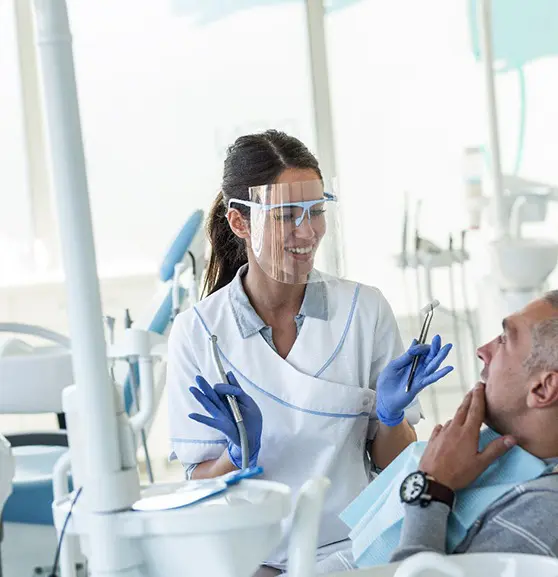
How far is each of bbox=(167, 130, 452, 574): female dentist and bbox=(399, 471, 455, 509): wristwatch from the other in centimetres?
26

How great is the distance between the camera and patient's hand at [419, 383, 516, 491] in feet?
4.08

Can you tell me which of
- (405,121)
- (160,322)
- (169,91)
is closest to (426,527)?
(160,322)

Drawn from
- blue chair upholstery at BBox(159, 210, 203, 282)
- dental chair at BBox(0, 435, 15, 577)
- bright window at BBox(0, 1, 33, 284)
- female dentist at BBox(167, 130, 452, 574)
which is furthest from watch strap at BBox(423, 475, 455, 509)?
bright window at BBox(0, 1, 33, 284)

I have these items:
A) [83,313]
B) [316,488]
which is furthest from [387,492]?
[83,313]

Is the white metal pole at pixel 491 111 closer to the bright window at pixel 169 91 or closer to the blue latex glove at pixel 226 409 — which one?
the bright window at pixel 169 91

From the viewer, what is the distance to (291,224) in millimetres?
1481

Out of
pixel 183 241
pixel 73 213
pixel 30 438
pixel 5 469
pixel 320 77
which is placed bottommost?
pixel 30 438

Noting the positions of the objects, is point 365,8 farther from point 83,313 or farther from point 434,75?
point 83,313

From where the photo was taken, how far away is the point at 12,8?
4441 mm

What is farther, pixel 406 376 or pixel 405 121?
pixel 405 121

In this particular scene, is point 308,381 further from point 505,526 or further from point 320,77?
point 320,77

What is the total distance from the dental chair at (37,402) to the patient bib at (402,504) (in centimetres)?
90

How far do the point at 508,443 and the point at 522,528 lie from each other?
13 centimetres

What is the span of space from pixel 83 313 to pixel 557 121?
382 centimetres
